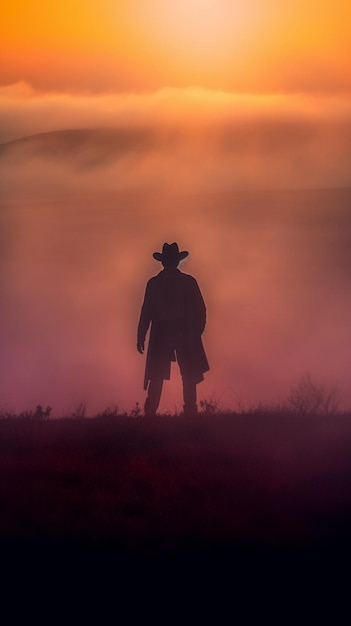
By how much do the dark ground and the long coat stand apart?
7.88ft

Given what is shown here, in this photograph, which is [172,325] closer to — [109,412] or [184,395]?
[184,395]

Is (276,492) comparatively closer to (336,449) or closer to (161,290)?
(336,449)

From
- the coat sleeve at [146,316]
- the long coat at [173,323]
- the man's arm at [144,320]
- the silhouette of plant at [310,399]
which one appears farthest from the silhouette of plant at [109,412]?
the silhouette of plant at [310,399]

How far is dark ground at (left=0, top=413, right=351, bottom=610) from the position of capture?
7723 mm

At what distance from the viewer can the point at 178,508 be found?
8.73 m

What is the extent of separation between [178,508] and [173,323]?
5.25 metres

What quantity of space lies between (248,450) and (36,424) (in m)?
2.64

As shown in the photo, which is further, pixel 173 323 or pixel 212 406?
pixel 212 406

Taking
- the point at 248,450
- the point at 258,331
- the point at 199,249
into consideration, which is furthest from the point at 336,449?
the point at 199,249

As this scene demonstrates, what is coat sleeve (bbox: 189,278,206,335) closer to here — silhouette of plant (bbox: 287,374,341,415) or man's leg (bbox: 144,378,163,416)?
man's leg (bbox: 144,378,163,416)

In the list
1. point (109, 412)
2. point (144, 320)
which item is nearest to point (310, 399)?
point (144, 320)

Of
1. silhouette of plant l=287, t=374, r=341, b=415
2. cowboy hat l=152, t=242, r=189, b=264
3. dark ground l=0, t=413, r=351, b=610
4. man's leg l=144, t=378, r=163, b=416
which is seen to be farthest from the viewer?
silhouette of plant l=287, t=374, r=341, b=415

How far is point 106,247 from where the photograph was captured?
124 m

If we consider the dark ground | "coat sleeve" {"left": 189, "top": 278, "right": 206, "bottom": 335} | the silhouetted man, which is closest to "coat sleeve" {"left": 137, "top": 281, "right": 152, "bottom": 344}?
the silhouetted man
